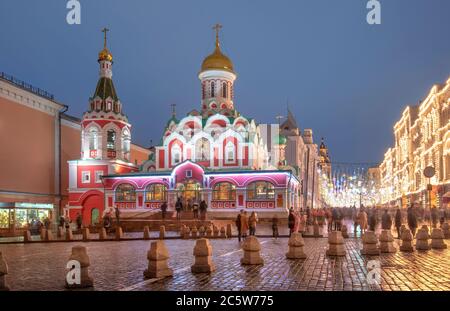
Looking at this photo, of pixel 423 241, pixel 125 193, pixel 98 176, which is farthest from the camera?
pixel 98 176

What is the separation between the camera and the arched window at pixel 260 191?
46844mm

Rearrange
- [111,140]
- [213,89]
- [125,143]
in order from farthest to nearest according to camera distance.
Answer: [213,89], [125,143], [111,140]

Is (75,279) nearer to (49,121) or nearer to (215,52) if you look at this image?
(49,121)

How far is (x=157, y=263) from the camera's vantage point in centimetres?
1166

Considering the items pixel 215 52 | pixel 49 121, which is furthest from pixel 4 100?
pixel 215 52

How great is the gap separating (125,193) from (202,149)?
8236mm

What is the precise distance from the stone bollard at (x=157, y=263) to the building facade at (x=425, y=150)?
76.4ft

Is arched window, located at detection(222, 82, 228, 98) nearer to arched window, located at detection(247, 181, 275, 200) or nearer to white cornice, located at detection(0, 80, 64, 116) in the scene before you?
arched window, located at detection(247, 181, 275, 200)

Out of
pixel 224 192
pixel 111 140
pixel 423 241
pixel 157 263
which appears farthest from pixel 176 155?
pixel 157 263

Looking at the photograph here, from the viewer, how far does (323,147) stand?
175 metres

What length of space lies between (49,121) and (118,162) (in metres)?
7.49

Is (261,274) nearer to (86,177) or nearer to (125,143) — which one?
(86,177)

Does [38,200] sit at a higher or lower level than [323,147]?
lower
